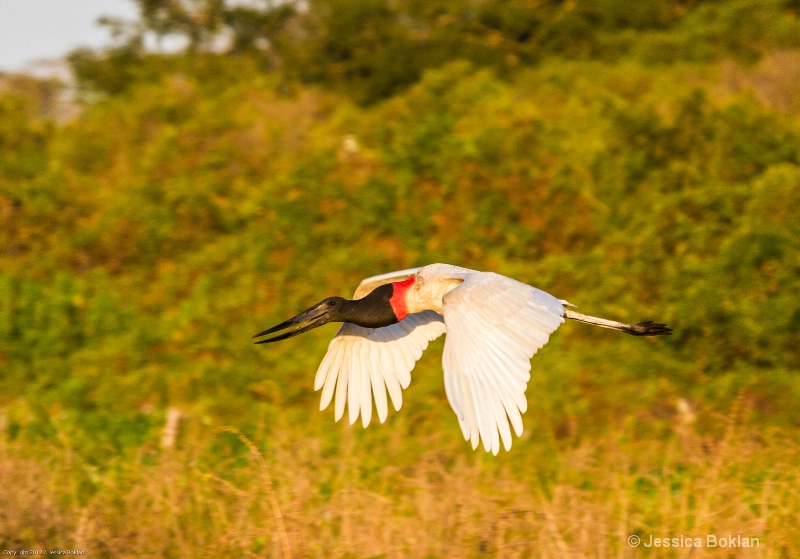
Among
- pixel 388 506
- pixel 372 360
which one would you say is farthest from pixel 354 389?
pixel 388 506

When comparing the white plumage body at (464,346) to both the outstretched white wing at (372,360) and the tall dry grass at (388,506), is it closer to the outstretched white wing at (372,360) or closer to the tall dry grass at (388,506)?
the outstretched white wing at (372,360)

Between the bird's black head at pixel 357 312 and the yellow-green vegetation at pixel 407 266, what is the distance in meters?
0.65

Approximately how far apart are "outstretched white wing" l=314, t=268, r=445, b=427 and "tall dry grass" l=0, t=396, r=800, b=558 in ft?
1.15

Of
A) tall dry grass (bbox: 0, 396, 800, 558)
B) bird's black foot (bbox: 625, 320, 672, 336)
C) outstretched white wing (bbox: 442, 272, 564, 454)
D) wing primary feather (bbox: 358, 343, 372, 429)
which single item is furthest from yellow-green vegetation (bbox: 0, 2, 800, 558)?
outstretched white wing (bbox: 442, 272, 564, 454)

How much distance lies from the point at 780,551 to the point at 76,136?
9.76m

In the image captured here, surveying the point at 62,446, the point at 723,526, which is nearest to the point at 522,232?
the point at 62,446

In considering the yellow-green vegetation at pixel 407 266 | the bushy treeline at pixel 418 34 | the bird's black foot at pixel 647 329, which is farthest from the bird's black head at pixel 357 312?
the bushy treeline at pixel 418 34

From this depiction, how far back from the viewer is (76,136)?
12.1 metres

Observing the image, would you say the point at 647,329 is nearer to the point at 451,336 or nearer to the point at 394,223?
the point at 451,336

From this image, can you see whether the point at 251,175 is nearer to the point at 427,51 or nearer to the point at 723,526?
the point at 427,51

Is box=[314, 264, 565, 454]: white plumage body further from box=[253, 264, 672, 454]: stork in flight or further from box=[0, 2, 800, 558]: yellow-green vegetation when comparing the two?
box=[0, 2, 800, 558]: yellow-green vegetation

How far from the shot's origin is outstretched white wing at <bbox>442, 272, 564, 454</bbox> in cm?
329

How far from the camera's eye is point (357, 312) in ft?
14.4

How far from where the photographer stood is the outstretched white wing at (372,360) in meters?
4.33
